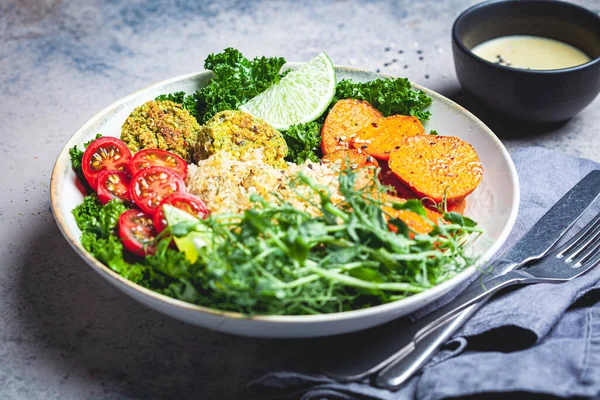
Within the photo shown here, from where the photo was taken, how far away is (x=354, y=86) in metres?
3.70

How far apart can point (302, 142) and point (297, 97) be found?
31 cm

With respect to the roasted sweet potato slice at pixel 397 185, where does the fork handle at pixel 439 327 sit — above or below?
below

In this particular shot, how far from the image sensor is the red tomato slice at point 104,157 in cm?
309

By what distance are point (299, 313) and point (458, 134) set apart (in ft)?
4.97

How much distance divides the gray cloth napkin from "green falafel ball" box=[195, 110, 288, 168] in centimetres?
117

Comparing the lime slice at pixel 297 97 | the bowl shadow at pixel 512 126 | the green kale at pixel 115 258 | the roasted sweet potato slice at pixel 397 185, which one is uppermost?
the lime slice at pixel 297 97

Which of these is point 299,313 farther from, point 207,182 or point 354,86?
point 354,86

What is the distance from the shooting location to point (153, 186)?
9.61 feet

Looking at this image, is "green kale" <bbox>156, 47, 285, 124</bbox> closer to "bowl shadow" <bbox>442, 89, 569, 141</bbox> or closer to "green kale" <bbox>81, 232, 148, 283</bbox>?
"green kale" <bbox>81, 232, 148, 283</bbox>

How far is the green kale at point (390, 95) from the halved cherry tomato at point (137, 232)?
125cm

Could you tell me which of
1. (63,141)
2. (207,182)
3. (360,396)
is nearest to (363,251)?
(360,396)

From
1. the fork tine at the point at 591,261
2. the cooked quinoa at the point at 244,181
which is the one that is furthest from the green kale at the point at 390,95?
the fork tine at the point at 591,261

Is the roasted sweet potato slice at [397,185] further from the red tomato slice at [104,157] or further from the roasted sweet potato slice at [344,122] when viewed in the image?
the red tomato slice at [104,157]

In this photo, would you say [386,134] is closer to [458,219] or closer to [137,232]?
[458,219]
